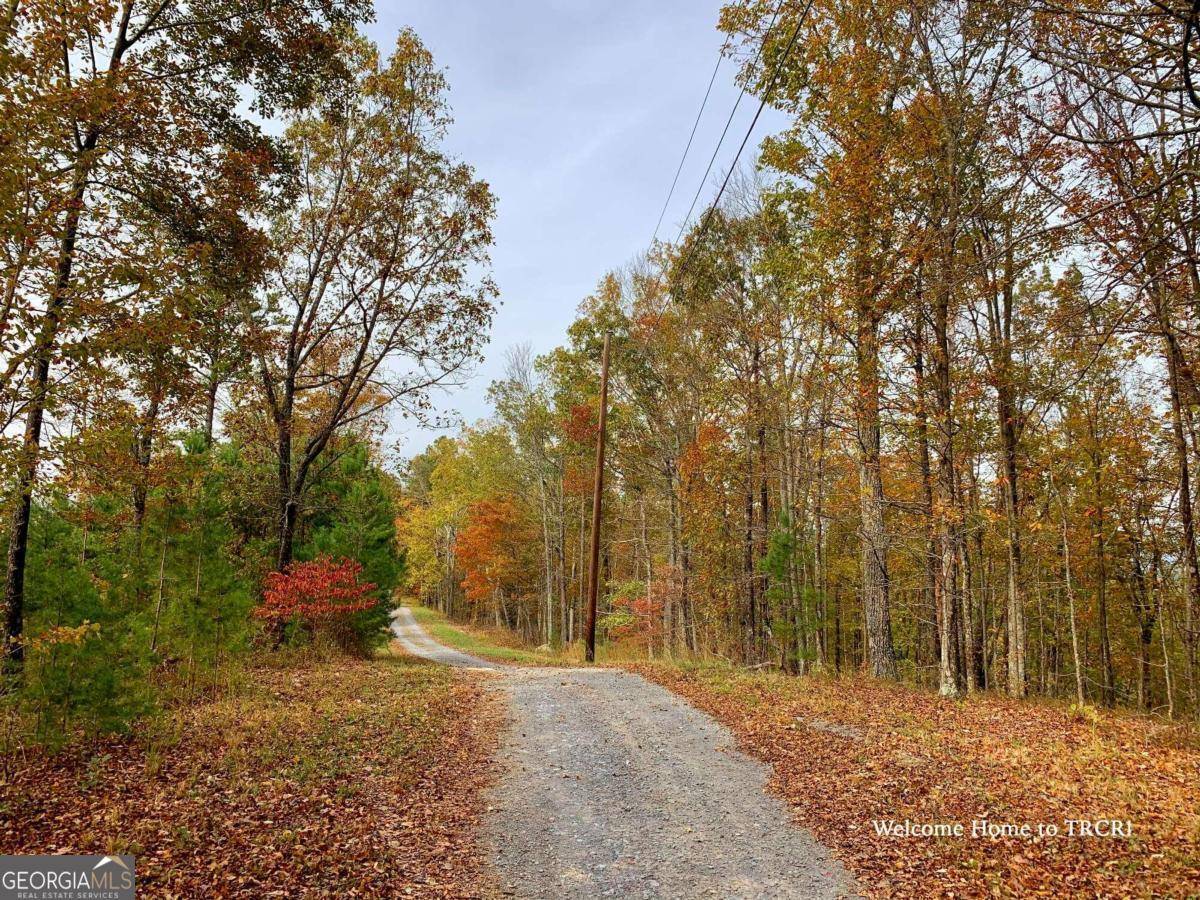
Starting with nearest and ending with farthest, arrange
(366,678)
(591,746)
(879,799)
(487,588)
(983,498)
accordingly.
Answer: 1. (879,799)
2. (591,746)
3. (366,678)
4. (983,498)
5. (487,588)

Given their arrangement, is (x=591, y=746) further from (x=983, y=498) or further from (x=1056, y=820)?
(x=983, y=498)

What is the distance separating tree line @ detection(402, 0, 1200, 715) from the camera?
21.8 feet

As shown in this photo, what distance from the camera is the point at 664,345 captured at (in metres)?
21.4

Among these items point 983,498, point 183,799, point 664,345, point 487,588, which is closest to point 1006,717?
point 983,498

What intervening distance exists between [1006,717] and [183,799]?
9683mm

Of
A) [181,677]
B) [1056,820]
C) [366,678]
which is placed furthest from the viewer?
[366,678]

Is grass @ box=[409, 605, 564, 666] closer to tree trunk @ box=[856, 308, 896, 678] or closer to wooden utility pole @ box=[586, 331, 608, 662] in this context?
wooden utility pole @ box=[586, 331, 608, 662]

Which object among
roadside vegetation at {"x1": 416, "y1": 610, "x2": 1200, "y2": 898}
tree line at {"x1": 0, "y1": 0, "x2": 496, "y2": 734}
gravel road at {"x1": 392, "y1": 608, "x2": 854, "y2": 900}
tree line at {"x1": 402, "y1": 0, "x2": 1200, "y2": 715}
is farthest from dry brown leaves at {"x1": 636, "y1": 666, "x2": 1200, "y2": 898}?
tree line at {"x1": 0, "y1": 0, "x2": 496, "y2": 734}

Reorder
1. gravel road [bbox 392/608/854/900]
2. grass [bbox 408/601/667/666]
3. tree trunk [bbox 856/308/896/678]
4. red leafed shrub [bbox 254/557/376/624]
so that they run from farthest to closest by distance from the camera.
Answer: grass [bbox 408/601/667/666] → red leafed shrub [bbox 254/557/376/624] → tree trunk [bbox 856/308/896/678] → gravel road [bbox 392/608/854/900]

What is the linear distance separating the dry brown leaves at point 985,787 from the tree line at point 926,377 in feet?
8.51

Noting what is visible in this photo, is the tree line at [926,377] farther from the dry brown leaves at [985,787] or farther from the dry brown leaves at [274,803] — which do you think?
the dry brown leaves at [274,803]

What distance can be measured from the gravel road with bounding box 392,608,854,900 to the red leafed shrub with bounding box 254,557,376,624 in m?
6.66

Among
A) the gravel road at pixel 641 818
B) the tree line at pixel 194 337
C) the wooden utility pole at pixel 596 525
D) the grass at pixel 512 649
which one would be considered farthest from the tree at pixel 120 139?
the grass at pixel 512 649

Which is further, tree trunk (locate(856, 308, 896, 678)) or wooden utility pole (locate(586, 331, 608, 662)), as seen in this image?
wooden utility pole (locate(586, 331, 608, 662))
